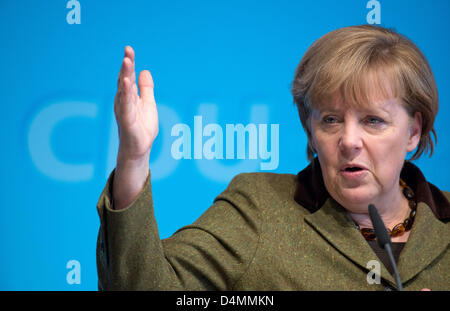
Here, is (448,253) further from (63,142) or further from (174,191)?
(63,142)

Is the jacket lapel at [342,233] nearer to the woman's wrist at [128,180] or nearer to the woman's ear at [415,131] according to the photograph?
the woman's ear at [415,131]

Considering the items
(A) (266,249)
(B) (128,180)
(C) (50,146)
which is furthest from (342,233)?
(C) (50,146)

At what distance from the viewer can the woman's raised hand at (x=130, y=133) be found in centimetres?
100

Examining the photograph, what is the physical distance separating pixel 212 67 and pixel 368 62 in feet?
3.41

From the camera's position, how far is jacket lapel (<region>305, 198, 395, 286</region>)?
123 cm

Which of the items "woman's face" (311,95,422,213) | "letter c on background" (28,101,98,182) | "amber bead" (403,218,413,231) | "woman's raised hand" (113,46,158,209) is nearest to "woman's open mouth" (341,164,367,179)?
"woman's face" (311,95,422,213)

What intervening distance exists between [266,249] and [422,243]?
395mm

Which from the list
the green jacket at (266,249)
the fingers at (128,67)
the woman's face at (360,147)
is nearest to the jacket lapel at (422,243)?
the green jacket at (266,249)

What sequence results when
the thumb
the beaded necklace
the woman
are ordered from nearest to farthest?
the thumb, the woman, the beaded necklace

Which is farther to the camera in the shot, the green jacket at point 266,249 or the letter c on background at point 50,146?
the letter c on background at point 50,146

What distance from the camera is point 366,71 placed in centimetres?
125

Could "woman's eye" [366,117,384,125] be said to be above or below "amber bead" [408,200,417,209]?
above

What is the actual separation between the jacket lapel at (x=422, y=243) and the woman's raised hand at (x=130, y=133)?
2.15 feet

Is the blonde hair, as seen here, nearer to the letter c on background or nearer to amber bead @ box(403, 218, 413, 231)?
amber bead @ box(403, 218, 413, 231)
